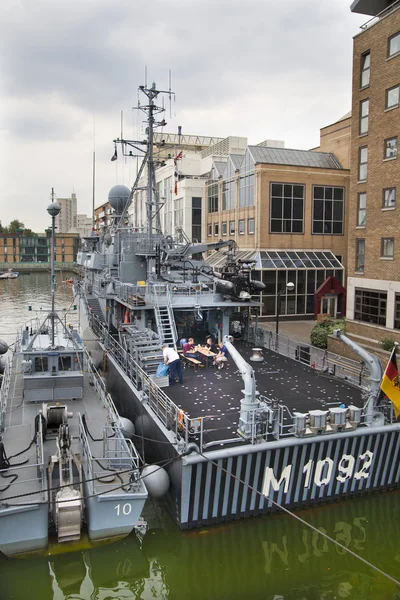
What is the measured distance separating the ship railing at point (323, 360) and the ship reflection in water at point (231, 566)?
4.89m

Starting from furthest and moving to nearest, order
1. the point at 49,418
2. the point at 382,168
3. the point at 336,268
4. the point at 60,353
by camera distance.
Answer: the point at 336,268 < the point at 382,168 < the point at 60,353 < the point at 49,418

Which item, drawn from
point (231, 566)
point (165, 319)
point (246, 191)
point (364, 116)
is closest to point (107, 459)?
point (231, 566)

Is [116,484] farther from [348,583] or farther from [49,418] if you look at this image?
[348,583]

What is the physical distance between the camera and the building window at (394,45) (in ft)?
82.7

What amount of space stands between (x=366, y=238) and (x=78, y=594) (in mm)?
22619

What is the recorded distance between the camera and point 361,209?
28.4 m

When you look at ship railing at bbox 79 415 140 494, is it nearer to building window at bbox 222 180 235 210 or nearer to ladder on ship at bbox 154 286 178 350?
ladder on ship at bbox 154 286 178 350

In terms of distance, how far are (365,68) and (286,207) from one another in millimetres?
13621

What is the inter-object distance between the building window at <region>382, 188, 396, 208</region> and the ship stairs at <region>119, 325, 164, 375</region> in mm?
14268

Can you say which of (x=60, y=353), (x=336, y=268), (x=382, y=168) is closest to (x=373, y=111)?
(x=382, y=168)

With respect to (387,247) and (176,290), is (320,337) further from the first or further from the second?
(176,290)

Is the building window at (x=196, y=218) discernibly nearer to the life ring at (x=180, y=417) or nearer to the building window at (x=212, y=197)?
the building window at (x=212, y=197)

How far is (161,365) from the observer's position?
664 inches

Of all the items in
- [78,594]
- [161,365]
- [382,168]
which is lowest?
[78,594]
